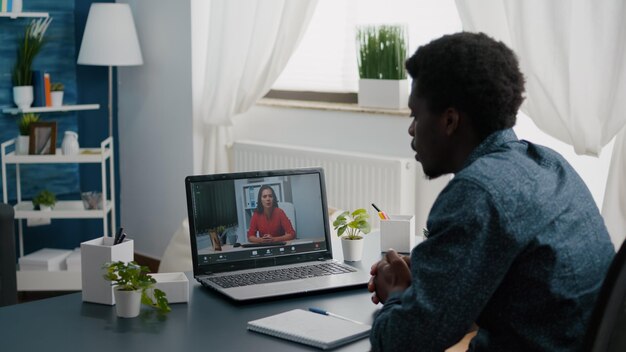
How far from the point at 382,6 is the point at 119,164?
6.36 feet

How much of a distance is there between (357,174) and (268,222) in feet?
6.01

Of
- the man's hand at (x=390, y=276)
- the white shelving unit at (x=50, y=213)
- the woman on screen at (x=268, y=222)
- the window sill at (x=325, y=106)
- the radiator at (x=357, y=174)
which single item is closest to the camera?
the man's hand at (x=390, y=276)

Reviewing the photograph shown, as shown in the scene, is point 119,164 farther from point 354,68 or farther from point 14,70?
point 354,68

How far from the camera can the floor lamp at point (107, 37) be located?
4.41 meters

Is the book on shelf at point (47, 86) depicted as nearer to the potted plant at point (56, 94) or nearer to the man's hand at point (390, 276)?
the potted plant at point (56, 94)

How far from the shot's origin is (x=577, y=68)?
10.1ft

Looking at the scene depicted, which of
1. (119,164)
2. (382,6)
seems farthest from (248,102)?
(119,164)

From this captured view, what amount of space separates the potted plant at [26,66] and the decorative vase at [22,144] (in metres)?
0.18

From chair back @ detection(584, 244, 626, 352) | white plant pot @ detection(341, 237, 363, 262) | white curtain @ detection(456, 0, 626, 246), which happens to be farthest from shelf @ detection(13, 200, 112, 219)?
chair back @ detection(584, 244, 626, 352)

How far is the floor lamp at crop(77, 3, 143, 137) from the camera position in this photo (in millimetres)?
4410

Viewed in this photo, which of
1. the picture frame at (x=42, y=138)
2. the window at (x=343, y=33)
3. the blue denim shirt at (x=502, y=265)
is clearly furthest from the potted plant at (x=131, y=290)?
the picture frame at (x=42, y=138)

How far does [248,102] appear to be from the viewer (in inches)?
172

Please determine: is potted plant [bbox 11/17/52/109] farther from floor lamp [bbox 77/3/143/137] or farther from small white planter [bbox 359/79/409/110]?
small white planter [bbox 359/79/409/110]

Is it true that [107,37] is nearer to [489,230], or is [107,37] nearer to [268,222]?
[268,222]
